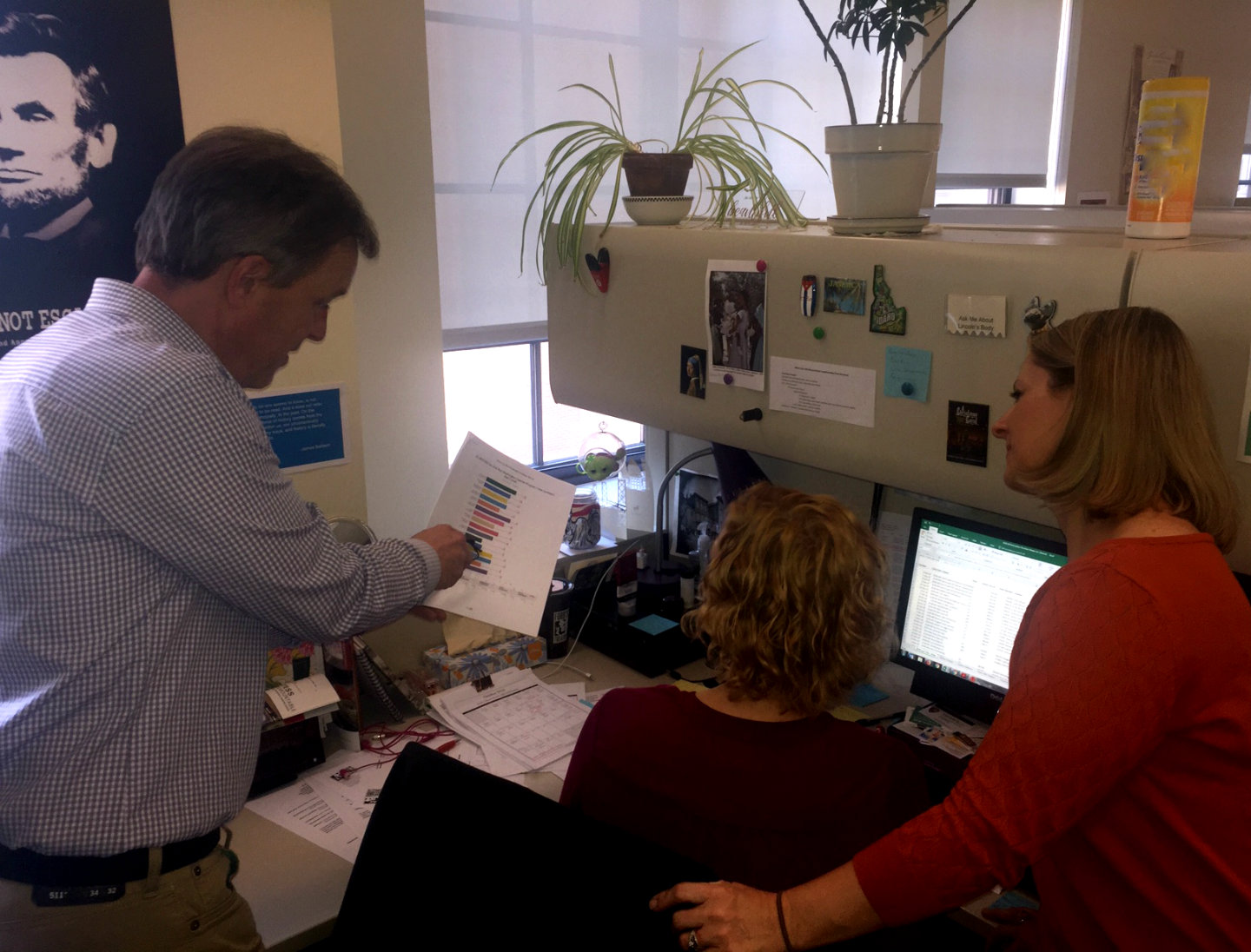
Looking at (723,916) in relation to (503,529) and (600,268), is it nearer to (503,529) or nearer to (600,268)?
(503,529)

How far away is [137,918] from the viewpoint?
115cm

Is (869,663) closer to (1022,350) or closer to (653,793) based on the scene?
(653,793)

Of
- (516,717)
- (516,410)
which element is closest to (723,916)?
(516,717)

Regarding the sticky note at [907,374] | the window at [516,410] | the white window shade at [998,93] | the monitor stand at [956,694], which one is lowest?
the monitor stand at [956,694]

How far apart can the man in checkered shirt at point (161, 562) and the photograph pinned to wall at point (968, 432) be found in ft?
2.77

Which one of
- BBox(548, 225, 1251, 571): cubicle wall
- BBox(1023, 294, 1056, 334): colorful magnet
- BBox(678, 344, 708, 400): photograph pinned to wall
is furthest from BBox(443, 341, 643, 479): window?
BBox(1023, 294, 1056, 334): colorful magnet

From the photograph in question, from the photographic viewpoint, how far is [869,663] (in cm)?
130

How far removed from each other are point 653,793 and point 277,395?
101 centimetres

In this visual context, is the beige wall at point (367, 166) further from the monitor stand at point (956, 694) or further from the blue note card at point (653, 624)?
the monitor stand at point (956, 694)

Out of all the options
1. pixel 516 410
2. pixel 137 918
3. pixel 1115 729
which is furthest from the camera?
pixel 516 410

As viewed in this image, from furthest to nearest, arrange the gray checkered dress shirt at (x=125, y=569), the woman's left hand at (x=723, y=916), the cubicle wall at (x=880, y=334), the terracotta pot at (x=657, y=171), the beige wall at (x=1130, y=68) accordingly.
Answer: the beige wall at (x=1130, y=68)
the terracotta pot at (x=657, y=171)
the cubicle wall at (x=880, y=334)
the gray checkered dress shirt at (x=125, y=569)
the woman's left hand at (x=723, y=916)

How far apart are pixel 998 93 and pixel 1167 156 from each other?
2.67 m

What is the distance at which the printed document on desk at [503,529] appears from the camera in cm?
156

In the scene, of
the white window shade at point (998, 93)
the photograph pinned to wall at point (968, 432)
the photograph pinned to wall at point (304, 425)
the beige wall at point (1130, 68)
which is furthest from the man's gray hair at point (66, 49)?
the beige wall at point (1130, 68)
